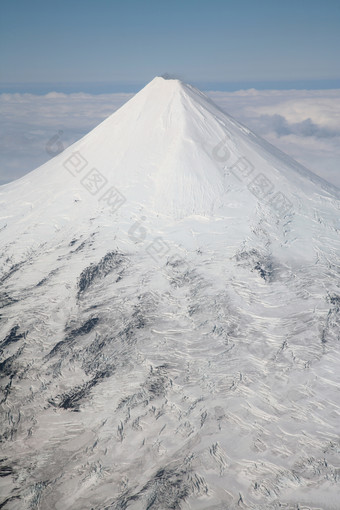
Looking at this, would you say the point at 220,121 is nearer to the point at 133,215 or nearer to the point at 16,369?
the point at 133,215

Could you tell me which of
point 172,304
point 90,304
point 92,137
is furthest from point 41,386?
point 92,137

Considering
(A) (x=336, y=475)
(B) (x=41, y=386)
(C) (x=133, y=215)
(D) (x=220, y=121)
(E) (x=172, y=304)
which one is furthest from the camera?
(D) (x=220, y=121)

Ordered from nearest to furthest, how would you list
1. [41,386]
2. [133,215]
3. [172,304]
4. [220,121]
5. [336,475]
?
[336,475], [41,386], [172,304], [133,215], [220,121]

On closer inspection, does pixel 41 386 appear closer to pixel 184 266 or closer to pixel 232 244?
pixel 184 266

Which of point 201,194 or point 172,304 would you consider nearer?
point 172,304

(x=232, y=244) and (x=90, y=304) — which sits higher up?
(x=232, y=244)

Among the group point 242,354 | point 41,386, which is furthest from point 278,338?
point 41,386

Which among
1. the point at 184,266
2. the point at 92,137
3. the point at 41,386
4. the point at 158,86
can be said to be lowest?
the point at 41,386
